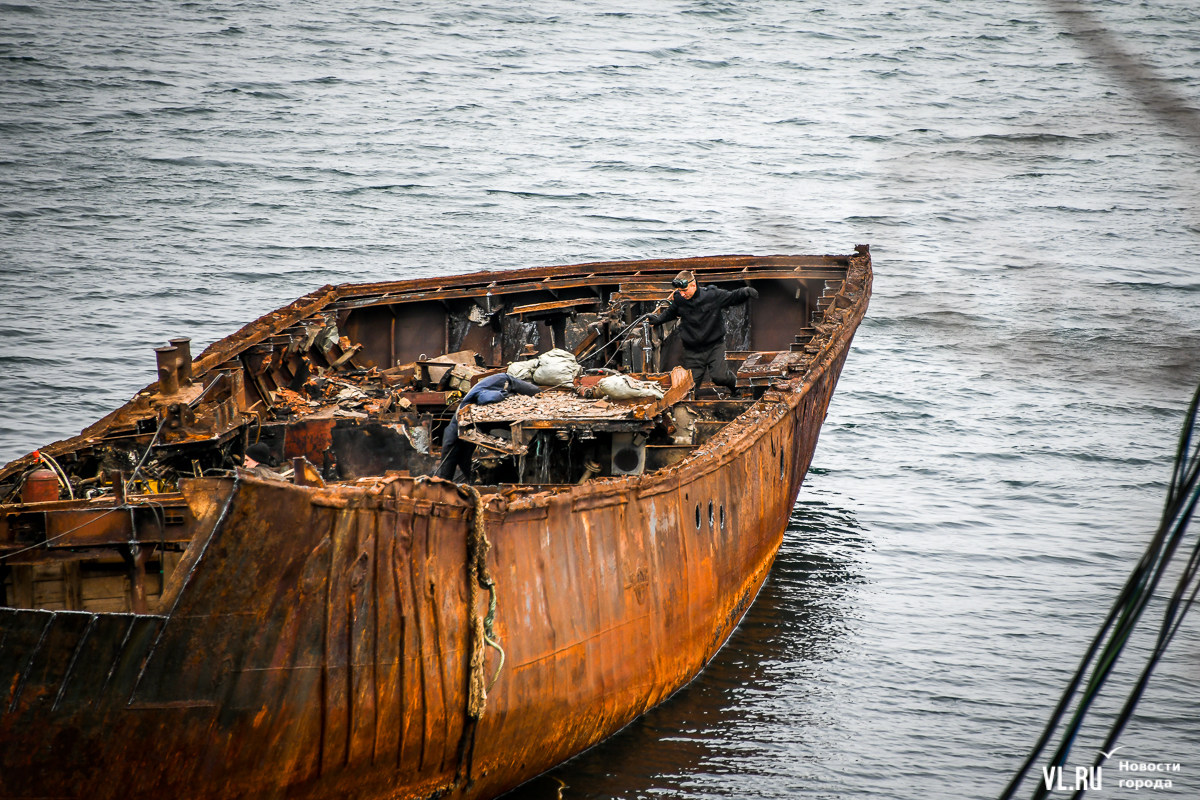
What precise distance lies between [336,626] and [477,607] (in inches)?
35.0

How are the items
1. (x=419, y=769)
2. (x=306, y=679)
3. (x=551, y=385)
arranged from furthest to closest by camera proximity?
(x=551, y=385), (x=419, y=769), (x=306, y=679)

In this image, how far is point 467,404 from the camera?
405 inches

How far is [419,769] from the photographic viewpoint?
7078 mm

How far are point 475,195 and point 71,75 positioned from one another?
17097 mm

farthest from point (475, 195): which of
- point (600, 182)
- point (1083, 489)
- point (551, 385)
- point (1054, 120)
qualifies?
point (1054, 120)

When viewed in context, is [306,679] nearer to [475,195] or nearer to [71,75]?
[475,195]

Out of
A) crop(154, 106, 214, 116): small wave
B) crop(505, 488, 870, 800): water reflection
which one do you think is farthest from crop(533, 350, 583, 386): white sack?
crop(154, 106, 214, 116): small wave

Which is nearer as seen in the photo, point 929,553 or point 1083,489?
point 929,553

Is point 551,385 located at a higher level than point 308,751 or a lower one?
higher

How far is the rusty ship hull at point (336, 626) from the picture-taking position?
6.14 meters

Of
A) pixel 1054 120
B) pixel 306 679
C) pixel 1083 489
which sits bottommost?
pixel 1083 489

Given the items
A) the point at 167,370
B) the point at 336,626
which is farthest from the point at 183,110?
the point at 336,626

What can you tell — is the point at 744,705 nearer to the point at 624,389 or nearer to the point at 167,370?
the point at 624,389

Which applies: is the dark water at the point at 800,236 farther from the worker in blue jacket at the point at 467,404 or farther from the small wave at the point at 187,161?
the worker in blue jacket at the point at 467,404
